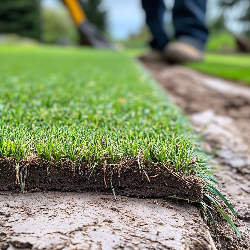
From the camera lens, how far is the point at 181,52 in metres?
8.60

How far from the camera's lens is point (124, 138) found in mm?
1389

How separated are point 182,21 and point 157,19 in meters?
1.35

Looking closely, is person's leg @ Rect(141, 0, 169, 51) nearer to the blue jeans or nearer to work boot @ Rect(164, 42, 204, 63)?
the blue jeans

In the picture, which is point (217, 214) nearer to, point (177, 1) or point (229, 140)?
point (229, 140)

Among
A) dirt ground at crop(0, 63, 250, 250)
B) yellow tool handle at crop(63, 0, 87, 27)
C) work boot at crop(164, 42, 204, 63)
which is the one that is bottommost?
dirt ground at crop(0, 63, 250, 250)

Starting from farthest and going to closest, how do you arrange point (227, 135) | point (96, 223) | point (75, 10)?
point (75, 10) < point (227, 135) < point (96, 223)

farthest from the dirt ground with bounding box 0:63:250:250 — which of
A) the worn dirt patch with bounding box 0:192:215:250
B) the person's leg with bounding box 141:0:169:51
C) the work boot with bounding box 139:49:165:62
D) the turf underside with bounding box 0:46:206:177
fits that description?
the work boot with bounding box 139:49:165:62

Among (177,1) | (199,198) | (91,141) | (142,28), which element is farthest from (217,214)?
(142,28)

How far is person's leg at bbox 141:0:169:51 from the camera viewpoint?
896 cm

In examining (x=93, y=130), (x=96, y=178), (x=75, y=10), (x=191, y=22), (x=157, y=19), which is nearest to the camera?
(x=96, y=178)

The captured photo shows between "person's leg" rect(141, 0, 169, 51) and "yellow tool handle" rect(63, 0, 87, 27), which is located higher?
"yellow tool handle" rect(63, 0, 87, 27)

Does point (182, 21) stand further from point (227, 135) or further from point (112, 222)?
point (112, 222)

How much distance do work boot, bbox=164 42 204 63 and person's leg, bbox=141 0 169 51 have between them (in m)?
1.14

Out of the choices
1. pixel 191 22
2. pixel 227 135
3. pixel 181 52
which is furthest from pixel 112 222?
pixel 191 22
